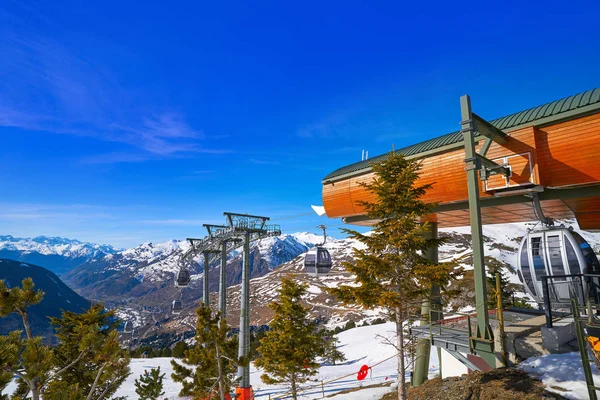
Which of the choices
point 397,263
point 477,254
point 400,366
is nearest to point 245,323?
point 400,366

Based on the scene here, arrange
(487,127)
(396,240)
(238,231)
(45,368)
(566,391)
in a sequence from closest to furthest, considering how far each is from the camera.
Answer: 1. (45,368)
2. (566,391)
3. (487,127)
4. (396,240)
5. (238,231)

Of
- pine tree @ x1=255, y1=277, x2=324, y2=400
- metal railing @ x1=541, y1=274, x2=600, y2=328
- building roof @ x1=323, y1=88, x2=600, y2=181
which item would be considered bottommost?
pine tree @ x1=255, y1=277, x2=324, y2=400

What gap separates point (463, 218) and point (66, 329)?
19.9 metres

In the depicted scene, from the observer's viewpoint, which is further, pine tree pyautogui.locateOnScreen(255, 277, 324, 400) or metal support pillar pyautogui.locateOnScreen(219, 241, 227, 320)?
metal support pillar pyautogui.locateOnScreen(219, 241, 227, 320)

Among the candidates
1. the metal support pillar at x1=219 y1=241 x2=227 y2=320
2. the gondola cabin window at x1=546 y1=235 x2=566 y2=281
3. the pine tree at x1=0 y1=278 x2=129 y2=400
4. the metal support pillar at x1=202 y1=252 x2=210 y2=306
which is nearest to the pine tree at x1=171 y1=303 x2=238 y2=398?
the pine tree at x1=0 y1=278 x2=129 y2=400

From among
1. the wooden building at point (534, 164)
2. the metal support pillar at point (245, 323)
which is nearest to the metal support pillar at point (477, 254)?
the wooden building at point (534, 164)

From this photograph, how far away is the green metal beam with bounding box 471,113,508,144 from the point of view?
10172mm

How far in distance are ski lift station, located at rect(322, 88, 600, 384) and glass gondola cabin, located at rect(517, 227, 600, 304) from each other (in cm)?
3

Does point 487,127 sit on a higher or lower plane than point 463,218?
higher

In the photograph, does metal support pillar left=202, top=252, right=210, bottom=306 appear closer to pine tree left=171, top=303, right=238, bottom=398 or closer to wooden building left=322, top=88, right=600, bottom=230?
pine tree left=171, top=303, right=238, bottom=398

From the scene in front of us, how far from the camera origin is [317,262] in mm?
20562

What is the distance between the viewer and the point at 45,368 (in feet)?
17.6

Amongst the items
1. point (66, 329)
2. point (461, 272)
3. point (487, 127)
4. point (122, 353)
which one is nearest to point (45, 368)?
point (122, 353)

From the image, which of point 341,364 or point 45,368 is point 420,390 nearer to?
point 45,368
